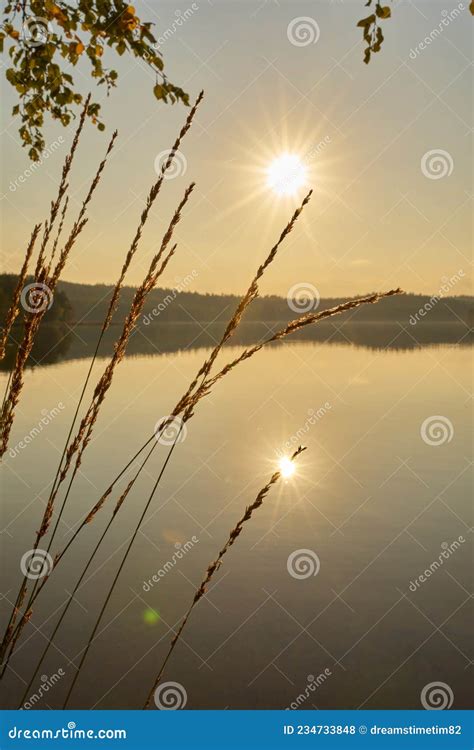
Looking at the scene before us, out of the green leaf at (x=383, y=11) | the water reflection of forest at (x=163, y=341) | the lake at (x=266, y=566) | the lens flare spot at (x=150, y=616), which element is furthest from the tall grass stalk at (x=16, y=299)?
the water reflection of forest at (x=163, y=341)

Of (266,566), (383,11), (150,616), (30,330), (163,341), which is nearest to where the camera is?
(30,330)

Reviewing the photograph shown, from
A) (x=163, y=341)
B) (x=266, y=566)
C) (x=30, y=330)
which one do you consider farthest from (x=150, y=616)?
(x=163, y=341)

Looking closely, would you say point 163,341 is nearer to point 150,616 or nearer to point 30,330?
point 150,616

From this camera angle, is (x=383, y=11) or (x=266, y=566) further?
(x=266, y=566)

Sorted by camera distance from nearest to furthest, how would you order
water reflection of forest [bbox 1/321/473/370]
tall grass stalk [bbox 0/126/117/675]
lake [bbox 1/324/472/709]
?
tall grass stalk [bbox 0/126/117/675], lake [bbox 1/324/472/709], water reflection of forest [bbox 1/321/473/370]

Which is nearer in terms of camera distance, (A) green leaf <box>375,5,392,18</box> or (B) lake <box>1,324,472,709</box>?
(A) green leaf <box>375,5,392,18</box>

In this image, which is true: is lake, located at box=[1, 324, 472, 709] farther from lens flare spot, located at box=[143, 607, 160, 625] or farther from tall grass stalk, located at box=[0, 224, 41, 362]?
tall grass stalk, located at box=[0, 224, 41, 362]

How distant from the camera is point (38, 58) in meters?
5.20

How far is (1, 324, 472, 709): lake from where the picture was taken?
571 cm

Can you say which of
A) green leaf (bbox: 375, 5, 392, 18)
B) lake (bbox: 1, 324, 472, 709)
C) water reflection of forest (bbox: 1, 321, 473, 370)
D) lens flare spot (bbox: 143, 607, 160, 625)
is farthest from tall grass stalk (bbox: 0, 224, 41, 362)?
water reflection of forest (bbox: 1, 321, 473, 370)

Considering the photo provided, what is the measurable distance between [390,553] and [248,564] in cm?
182

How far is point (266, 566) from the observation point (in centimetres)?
796
